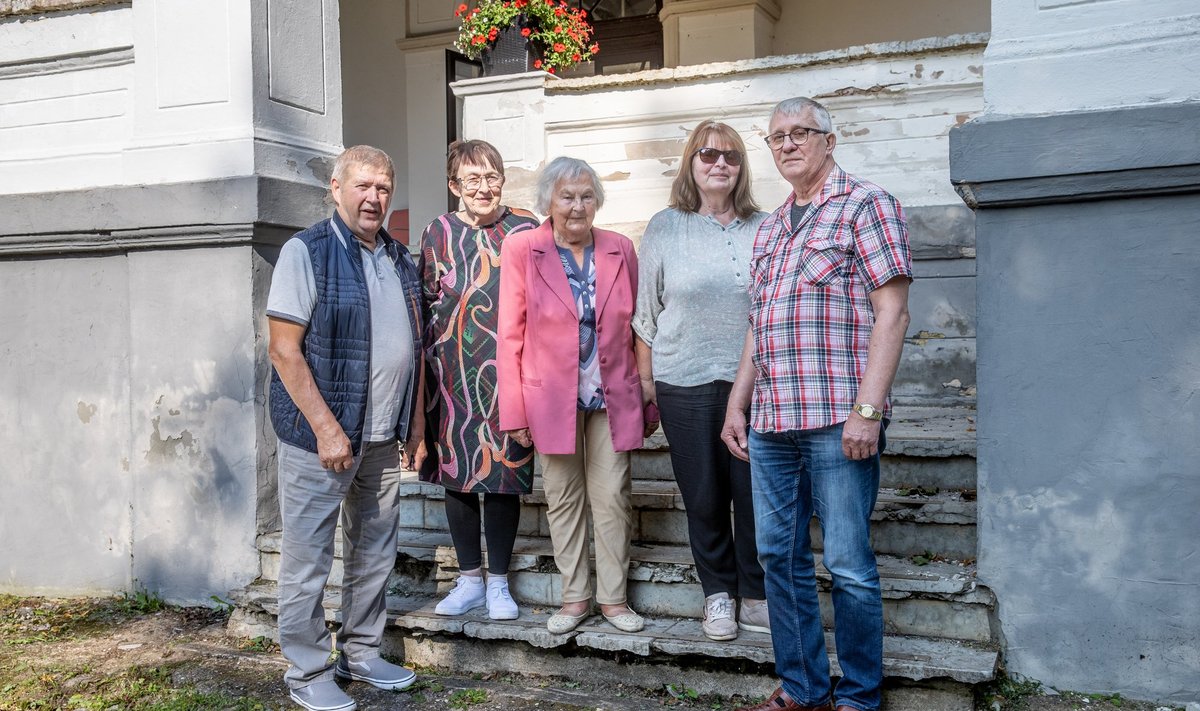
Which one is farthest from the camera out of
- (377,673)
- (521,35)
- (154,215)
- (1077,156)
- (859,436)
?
(521,35)

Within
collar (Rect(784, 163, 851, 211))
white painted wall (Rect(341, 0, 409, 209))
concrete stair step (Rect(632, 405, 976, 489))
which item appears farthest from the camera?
white painted wall (Rect(341, 0, 409, 209))

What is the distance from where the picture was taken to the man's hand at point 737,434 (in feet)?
11.4

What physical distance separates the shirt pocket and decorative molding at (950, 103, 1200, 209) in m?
0.81

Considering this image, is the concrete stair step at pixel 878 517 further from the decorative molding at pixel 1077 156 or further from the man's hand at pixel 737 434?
the decorative molding at pixel 1077 156

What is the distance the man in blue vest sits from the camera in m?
3.53

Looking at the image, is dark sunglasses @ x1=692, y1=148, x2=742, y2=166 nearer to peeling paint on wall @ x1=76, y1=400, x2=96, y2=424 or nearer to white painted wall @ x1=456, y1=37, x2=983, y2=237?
white painted wall @ x1=456, y1=37, x2=983, y2=237

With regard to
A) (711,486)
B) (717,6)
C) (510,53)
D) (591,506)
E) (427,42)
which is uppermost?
(427,42)

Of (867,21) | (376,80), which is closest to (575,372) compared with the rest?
(867,21)

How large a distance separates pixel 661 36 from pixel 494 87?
294 centimetres

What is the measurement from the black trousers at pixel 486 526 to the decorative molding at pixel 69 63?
2.97m

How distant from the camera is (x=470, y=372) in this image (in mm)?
4113

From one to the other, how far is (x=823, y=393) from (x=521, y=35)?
4.58 metres

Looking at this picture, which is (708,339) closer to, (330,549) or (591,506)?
(591,506)

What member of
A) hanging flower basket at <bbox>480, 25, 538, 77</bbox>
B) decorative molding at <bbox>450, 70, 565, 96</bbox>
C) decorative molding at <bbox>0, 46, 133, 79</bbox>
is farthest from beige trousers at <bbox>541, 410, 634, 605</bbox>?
hanging flower basket at <bbox>480, 25, 538, 77</bbox>
